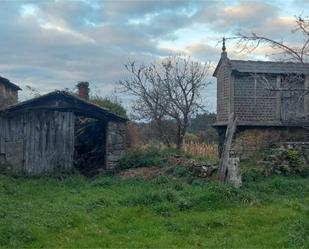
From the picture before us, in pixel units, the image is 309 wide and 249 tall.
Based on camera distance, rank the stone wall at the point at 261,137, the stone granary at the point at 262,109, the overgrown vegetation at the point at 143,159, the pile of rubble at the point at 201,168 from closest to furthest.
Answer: the pile of rubble at the point at 201,168 < the overgrown vegetation at the point at 143,159 < the stone wall at the point at 261,137 < the stone granary at the point at 262,109

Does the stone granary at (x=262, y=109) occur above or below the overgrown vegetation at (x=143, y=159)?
above

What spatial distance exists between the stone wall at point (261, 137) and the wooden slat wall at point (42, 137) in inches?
273

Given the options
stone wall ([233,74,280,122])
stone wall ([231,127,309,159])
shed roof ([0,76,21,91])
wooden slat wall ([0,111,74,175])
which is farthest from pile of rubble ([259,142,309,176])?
shed roof ([0,76,21,91])

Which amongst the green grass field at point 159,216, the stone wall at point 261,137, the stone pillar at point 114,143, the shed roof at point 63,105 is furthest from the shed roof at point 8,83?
the stone wall at point 261,137

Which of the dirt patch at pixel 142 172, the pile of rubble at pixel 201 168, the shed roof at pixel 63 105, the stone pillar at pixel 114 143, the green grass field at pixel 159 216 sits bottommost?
the green grass field at pixel 159 216

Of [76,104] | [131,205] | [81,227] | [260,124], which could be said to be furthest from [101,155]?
[81,227]

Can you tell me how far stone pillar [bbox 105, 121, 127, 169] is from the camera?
2037 cm

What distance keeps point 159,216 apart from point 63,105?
9515 mm

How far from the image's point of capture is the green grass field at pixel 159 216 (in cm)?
972

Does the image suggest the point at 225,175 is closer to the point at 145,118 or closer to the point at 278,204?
the point at 278,204

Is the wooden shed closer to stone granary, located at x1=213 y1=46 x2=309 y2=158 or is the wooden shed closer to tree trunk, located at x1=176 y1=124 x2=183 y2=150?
stone granary, located at x1=213 y1=46 x2=309 y2=158

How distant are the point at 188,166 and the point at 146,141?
11.8 m

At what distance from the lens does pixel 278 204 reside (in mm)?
13250

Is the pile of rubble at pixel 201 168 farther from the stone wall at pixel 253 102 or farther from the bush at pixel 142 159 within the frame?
the stone wall at pixel 253 102
